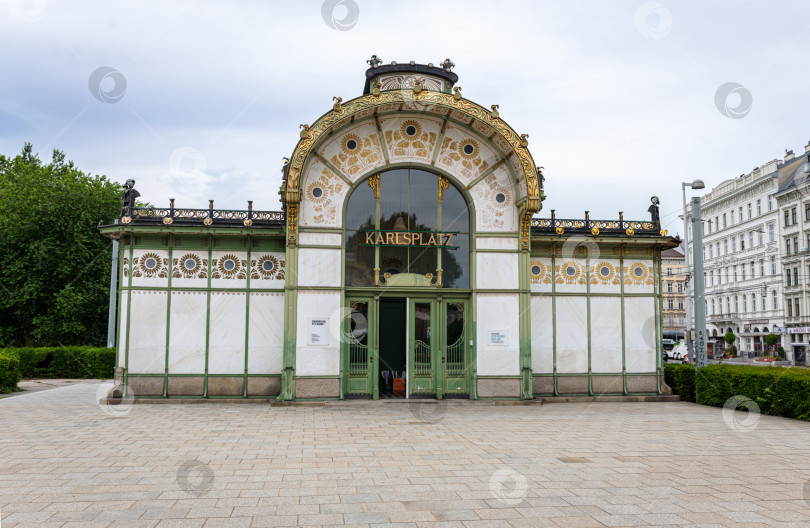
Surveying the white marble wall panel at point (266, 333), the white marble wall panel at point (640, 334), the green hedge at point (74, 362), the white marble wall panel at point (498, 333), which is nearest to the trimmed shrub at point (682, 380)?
the white marble wall panel at point (640, 334)

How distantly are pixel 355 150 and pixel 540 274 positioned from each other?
21.4ft

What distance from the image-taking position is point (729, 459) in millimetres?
9688

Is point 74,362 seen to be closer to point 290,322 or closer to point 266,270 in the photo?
point 266,270

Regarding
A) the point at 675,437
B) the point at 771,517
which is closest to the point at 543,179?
the point at 675,437

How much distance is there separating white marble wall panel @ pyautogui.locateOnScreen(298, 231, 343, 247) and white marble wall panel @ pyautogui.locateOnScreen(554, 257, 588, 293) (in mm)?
6551

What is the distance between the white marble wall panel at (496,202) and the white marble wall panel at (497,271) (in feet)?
2.56

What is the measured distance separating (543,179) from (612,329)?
16.3ft

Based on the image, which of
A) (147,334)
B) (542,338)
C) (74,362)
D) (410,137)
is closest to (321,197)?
(410,137)

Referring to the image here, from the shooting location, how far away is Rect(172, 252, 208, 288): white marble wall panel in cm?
1733

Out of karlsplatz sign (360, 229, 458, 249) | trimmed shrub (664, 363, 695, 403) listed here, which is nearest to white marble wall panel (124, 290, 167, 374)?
karlsplatz sign (360, 229, 458, 249)

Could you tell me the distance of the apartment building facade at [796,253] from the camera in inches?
2111

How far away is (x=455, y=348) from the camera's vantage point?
682 inches

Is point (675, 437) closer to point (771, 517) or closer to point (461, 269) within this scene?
point (771, 517)

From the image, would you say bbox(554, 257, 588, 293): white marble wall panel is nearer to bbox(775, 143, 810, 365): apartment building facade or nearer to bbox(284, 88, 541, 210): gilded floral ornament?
bbox(284, 88, 541, 210): gilded floral ornament
